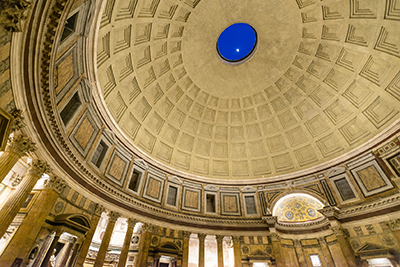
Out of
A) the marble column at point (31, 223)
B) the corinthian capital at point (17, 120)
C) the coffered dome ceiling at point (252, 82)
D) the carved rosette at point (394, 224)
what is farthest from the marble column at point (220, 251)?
the corinthian capital at point (17, 120)

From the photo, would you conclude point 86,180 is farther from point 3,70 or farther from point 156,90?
point 156,90

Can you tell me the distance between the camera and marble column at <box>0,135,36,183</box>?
739cm

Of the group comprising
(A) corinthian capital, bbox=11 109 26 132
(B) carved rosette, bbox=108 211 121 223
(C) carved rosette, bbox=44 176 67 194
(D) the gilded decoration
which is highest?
(D) the gilded decoration

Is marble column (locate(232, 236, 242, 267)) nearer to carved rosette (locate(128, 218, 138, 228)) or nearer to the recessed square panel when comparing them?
carved rosette (locate(128, 218, 138, 228))

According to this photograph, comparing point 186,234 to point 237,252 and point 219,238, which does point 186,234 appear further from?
point 237,252

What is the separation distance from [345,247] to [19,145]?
20.7 m

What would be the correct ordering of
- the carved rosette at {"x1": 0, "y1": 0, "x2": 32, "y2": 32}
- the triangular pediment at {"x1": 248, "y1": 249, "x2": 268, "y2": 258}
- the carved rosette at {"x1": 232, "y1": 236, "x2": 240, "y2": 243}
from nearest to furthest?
1. the carved rosette at {"x1": 0, "y1": 0, "x2": 32, "y2": 32}
2. the triangular pediment at {"x1": 248, "y1": 249, "x2": 268, "y2": 258}
3. the carved rosette at {"x1": 232, "y1": 236, "x2": 240, "y2": 243}

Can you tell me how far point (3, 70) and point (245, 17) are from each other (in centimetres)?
1822

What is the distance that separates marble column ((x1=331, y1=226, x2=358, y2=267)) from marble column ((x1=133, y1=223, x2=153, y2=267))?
1425 cm

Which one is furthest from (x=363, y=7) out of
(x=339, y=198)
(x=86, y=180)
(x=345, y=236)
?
(x=86, y=180)

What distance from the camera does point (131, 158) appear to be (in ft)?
56.0

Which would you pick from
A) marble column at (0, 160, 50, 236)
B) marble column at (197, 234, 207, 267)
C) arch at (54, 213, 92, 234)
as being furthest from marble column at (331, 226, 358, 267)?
marble column at (0, 160, 50, 236)

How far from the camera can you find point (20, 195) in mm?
8812

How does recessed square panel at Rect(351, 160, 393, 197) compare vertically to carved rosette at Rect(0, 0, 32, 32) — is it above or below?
above
